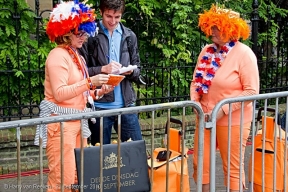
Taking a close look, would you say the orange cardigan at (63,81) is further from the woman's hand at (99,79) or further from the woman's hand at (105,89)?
the woman's hand at (105,89)

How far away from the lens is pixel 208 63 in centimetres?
461

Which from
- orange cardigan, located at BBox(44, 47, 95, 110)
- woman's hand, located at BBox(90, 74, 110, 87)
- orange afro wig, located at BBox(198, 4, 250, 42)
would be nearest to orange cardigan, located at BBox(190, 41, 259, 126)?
orange afro wig, located at BBox(198, 4, 250, 42)

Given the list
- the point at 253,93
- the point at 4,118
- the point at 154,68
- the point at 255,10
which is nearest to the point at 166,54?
the point at 154,68

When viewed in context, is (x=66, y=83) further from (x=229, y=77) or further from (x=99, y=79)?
(x=229, y=77)

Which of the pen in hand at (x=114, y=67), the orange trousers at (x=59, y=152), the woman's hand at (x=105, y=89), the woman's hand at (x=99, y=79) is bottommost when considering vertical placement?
the orange trousers at (x=59, y=152)

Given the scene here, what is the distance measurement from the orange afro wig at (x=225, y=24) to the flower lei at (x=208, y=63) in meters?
0.10

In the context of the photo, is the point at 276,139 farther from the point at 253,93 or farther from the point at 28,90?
the point at 28,90

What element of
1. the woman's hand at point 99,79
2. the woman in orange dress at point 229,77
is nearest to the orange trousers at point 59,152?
the woman's hand at point 99,79

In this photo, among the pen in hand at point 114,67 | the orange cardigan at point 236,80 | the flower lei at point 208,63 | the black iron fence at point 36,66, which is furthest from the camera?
the black iron fence at point 36,66

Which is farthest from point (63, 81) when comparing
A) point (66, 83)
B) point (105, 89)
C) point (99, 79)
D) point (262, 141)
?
point (262, 141)

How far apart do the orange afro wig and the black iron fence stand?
1.62 m

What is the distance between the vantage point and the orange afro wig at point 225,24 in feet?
14.4

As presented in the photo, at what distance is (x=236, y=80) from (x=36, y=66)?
10.2 ft

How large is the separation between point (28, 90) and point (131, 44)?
2.41 metres
